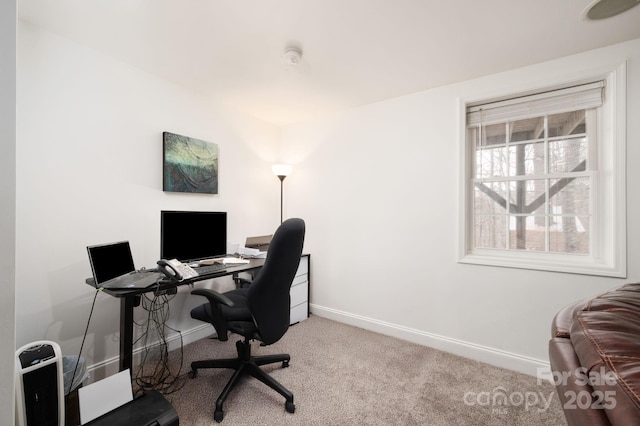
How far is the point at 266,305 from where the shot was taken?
158 centimetres

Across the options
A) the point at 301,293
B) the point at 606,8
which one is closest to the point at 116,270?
the point at 301,293

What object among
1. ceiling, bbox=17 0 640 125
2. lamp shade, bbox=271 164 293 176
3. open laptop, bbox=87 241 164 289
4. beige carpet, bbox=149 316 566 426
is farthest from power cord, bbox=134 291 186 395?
ceiling, bbox=17 0 640 125

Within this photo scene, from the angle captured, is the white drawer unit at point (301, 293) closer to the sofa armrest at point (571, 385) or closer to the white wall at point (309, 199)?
the white wall at point (309, 199)

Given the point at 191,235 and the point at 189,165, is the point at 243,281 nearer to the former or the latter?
the point at 191,235

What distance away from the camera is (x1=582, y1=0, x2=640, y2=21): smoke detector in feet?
4.59

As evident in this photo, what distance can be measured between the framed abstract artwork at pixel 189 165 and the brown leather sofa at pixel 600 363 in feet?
8.51

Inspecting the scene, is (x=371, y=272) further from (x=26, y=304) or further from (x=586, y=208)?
(x=26, y=304)

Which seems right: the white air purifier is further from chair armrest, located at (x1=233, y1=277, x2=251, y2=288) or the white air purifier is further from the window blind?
the window blind

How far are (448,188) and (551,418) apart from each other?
168cm

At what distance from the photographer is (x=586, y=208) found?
207 cm

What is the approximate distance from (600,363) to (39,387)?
79.8 inches

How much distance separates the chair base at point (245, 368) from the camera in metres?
1.61

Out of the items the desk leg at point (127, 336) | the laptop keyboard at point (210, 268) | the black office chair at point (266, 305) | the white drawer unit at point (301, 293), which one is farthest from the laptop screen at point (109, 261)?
the white drawer unit at point (301, 293)

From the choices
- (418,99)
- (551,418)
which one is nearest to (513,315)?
(551,418)
